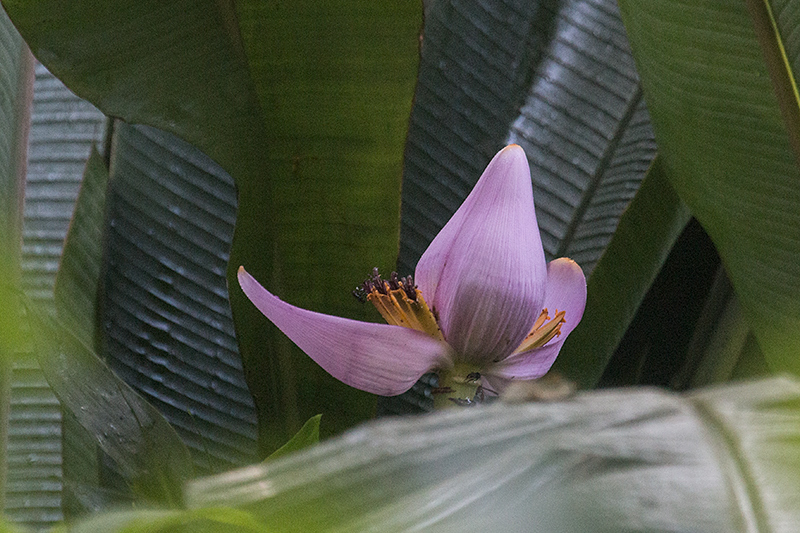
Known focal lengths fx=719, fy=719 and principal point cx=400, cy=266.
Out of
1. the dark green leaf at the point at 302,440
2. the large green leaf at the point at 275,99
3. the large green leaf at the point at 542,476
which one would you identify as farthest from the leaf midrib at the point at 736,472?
the large green leaf at the point at 275,99

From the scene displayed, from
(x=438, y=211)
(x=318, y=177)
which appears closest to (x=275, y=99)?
(x=318, y=177)

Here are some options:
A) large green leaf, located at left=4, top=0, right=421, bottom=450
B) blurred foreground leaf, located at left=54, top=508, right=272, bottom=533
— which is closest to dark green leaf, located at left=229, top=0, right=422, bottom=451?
large green leaf, located at left=4, top=0, right=421, bottom=450

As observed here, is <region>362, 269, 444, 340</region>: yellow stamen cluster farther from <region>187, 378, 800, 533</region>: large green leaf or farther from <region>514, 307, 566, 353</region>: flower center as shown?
<region>187, 378, 800, 533</region>: large green leaf

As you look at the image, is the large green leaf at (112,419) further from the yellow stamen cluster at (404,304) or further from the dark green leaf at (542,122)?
the dark green leaf at (542,122)

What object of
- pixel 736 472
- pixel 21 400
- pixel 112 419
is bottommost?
pixel 21 400

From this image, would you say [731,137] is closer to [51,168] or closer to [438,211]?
[438,211]

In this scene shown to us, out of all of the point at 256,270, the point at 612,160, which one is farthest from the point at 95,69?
the point at 612,160
